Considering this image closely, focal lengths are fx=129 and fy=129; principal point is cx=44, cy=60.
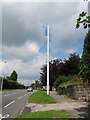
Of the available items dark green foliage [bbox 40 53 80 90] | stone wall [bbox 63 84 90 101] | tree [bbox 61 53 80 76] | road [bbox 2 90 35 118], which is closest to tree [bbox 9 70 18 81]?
dark green foliage [bbox 40 53 80 90]

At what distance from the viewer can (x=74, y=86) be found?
44.1 ft

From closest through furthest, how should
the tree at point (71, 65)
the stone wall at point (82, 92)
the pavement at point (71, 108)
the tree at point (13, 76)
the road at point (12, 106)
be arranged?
the pavement at point (71, 108), the road at point (12, 106), the stone wall at point (82, 92), the tree at point (71, 65), the tree at point (13, 76)

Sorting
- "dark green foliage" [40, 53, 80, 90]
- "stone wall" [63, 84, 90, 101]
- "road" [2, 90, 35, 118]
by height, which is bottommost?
"road" [2, 90, 35, 118]

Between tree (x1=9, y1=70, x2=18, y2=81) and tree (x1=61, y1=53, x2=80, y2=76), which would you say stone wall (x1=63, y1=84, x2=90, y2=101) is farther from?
tree (x1=9, y1=70, x2=18, y2=81)

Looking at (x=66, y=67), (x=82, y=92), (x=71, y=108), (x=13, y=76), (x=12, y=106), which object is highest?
(x=66, y=67)

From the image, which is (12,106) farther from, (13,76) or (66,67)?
(13,76)

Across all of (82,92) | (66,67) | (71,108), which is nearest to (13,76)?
(66,67)

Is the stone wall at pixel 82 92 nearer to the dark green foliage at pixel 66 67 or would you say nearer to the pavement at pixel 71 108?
the pavement at pixel 71 108

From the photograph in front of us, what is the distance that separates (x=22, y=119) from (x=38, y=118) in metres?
0.66

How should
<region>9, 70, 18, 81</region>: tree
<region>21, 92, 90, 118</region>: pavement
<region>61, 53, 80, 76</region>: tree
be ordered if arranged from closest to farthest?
1. <region>21, 92, 90, 118</region>: pavement
2. <region>61, 53, 80, 76</region>: tree
3. <region>9, 70, 18, 81</region>: tree

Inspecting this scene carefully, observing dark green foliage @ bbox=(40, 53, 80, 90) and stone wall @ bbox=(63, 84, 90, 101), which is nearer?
stone wall @ bbox=(63, 84, 90, 101)

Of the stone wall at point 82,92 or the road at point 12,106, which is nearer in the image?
the road at point 12,106

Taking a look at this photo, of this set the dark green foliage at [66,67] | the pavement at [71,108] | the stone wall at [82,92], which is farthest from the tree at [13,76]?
the pavement at [71,108]

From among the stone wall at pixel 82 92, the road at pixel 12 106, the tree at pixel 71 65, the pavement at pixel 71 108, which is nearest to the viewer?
the pavement at pixel 71 108
